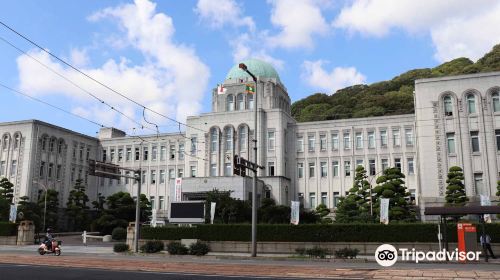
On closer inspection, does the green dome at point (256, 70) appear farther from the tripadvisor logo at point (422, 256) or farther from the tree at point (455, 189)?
the tripadvisor logo at point (422, 256)

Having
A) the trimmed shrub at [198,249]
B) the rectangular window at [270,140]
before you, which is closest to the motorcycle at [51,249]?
the trimmed shrub at [198,249]

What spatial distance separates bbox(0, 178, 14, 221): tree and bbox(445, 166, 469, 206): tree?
45.8 m

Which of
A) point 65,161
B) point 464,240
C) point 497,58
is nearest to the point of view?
point 464,240

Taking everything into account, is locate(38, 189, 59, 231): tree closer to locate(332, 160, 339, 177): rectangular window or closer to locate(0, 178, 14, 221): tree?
locate(0, 178, 14, 221): tree

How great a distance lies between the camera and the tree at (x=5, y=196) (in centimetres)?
5112

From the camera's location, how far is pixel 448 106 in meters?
47.1

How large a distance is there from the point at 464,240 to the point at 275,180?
33000mm

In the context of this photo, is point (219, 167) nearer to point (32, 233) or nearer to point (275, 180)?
point (275, 180)

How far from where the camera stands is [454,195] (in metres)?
40.3

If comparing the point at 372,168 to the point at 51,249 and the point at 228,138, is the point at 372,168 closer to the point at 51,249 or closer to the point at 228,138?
the point at 228,138

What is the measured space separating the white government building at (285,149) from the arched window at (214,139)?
133 mm

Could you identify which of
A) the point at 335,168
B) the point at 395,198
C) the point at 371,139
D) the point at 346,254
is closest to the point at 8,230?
the point at 346,254

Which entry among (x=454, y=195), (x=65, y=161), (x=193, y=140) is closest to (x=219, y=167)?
(x=193, y=140)

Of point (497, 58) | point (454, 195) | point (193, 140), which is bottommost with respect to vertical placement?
point (454, 195)
